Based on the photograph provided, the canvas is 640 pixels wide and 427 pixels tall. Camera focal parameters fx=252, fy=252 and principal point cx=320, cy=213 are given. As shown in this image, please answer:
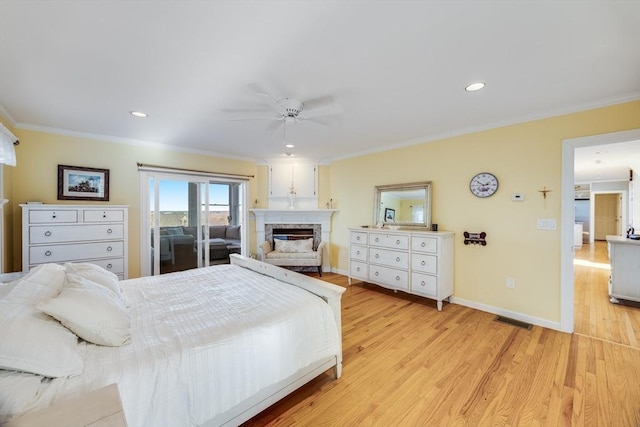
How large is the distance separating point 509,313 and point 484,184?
65.0 inches

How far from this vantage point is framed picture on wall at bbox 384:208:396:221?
4359 millimetres

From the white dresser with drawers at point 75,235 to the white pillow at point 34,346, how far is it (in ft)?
7.84

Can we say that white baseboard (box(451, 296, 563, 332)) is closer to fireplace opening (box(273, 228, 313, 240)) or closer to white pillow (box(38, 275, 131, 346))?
fireplace opening (box(273, 228, 313, 240))

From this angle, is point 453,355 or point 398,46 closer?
point 398,46

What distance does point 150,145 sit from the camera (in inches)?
161

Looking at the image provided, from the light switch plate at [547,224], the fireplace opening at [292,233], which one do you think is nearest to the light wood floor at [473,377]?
the light switch plate at [547,224]

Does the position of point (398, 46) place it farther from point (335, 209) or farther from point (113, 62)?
point (335, 209)

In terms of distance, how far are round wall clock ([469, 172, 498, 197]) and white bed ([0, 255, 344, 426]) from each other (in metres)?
2.59

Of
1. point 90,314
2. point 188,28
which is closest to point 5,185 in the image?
point 90,314

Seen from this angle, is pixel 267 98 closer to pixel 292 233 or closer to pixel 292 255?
pixel 292 255

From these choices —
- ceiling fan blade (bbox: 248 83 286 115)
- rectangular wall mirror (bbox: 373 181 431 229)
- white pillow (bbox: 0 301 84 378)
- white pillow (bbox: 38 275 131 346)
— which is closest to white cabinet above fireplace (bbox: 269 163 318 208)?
rectangular wall mirror (bbox: 373 181 431 229)

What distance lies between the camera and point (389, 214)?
4.42 m

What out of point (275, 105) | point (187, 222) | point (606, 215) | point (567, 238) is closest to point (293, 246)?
point (187, 222)

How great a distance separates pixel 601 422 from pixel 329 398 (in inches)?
68.6
